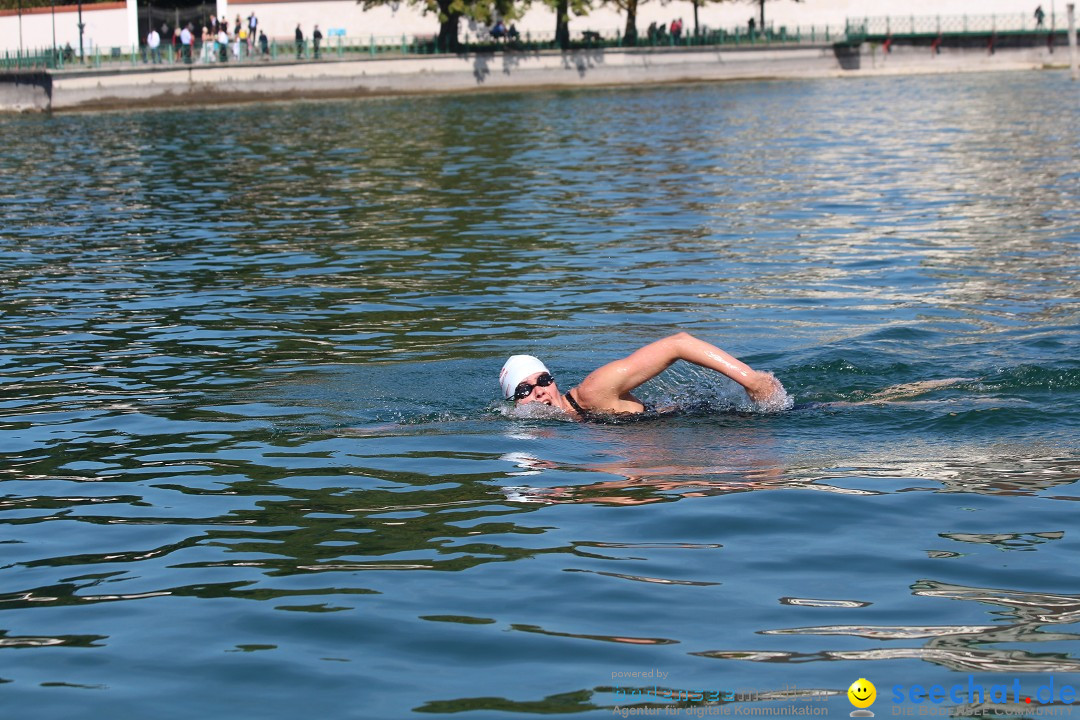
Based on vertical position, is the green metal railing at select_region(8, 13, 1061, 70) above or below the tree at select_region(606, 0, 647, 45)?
below

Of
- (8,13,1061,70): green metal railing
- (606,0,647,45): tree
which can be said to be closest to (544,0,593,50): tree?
(8,13,1061,70): green metal railing

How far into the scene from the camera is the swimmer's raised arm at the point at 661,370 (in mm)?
9766

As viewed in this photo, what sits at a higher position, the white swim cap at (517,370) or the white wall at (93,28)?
the white wall at (93,28)

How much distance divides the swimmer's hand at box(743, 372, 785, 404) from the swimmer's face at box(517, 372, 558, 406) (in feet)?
4.51

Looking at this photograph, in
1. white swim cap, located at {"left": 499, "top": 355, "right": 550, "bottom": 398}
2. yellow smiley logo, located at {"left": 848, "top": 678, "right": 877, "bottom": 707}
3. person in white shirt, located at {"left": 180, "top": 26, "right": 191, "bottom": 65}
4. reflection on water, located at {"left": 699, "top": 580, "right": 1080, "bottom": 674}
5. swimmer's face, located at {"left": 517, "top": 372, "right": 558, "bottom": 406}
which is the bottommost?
yellow smiley logo, located at {"left": 848, "top": 678, "right": 877, "bottom": 707}

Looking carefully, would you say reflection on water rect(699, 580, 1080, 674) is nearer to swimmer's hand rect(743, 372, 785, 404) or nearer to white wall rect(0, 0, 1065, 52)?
swimmer's hand rect(743, 372, 785, 404)

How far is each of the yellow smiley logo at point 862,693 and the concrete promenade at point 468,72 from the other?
182ft

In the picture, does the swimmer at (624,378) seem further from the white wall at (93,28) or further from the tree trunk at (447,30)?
the white wall at (93,28)

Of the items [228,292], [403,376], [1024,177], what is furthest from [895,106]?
[403,376]

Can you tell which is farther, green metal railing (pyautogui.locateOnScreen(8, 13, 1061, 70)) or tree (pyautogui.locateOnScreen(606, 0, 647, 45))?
tree (pyautogui.locateOnScreen(606, 0, 647, 45))

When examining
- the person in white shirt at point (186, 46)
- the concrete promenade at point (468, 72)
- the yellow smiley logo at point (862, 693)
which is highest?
the person in white shirt at point (186, 46)

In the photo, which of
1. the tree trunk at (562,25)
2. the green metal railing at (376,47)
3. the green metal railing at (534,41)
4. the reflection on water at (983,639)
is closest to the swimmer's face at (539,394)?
the reflection on water at (983,639)

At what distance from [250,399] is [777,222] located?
12.2m

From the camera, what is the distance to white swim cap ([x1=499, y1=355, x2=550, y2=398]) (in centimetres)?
1034
